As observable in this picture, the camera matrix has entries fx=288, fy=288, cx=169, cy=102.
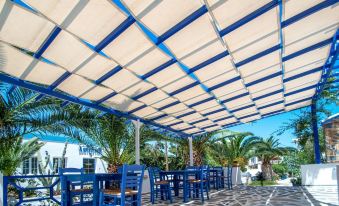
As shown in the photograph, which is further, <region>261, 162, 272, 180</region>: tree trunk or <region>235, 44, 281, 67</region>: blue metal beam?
<region>261, 162, 272, 180</region>: tree trunk

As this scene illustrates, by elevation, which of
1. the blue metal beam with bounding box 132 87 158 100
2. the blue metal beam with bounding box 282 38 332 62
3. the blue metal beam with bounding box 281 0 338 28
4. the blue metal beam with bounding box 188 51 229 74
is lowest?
the blue metal beam with bounding box 132 87 158 100

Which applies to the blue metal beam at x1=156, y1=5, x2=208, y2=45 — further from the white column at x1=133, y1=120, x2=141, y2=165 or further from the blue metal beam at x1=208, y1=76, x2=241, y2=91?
the white column at x1=133, y1=120, x2=141, y2=165

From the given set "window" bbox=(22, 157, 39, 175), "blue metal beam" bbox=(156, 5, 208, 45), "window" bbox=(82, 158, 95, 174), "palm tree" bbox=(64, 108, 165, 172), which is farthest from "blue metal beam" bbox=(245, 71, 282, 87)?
"window" bbox=(82, 158, 95, 174)

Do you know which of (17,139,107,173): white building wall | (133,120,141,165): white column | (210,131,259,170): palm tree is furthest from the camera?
(210,131,259,170): palm tree

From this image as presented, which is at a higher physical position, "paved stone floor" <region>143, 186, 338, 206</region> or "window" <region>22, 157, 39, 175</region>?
"window" <region>22, 157, 39, 175</region>

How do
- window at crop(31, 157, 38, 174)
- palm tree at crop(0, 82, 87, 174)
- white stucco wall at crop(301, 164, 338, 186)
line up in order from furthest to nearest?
1. window at crop(31, 157, 38, 174)
2. white stucco wall at crop(301, 164, 338, 186)
3. palm tree at crop(0, 82, 87, 174)

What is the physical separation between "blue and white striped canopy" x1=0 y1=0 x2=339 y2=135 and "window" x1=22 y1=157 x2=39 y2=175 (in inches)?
377

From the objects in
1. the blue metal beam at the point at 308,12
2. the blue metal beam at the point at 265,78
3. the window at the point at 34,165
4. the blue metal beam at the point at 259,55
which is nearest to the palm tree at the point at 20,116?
the blue metal beam at the point at 259,55

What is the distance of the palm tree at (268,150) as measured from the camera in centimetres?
2070

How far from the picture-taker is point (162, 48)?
634cm

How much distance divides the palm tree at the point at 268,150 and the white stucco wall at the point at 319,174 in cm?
680

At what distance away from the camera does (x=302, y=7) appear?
5.61 meters

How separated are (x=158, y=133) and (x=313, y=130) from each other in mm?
7548

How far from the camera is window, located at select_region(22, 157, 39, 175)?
16.5m
